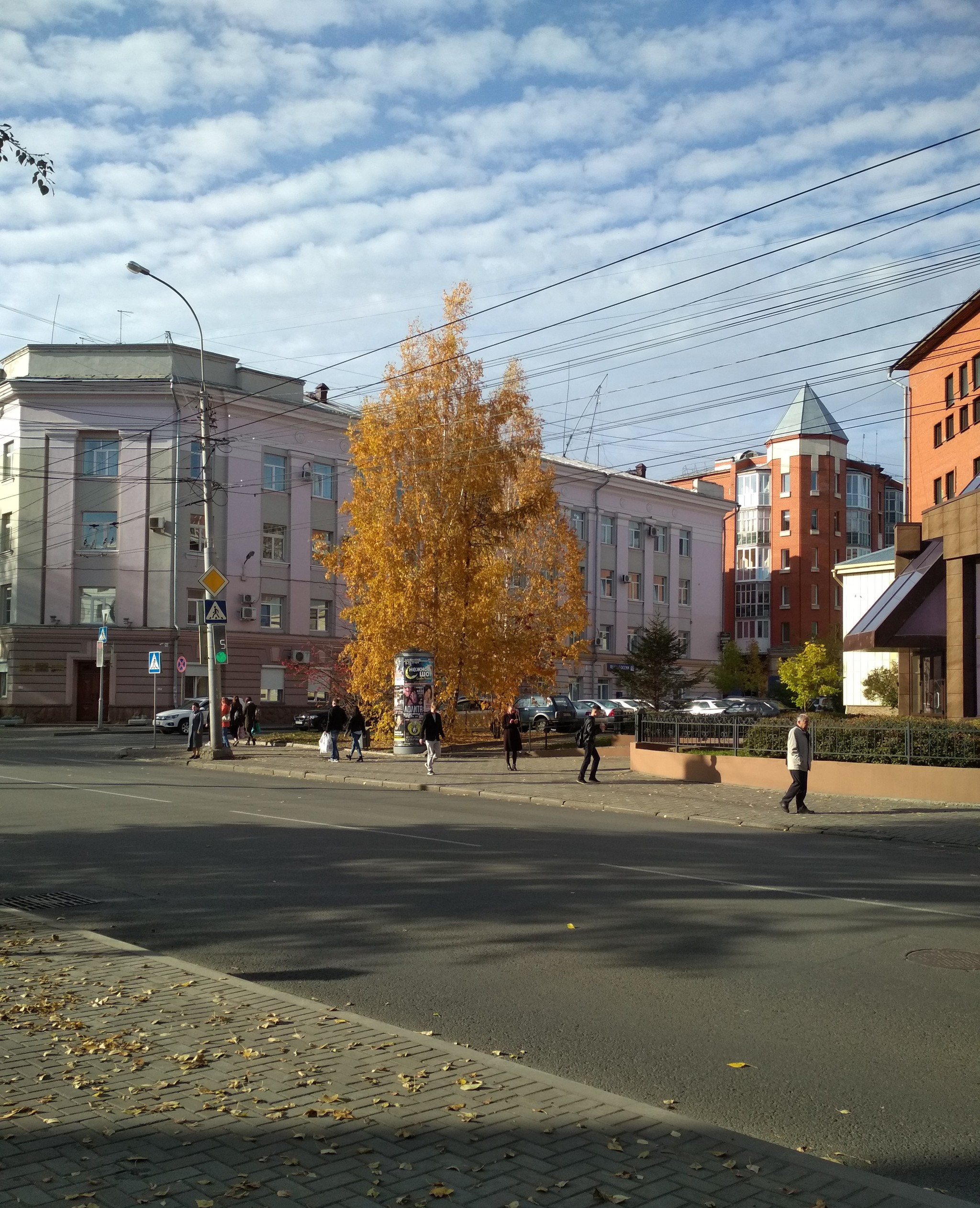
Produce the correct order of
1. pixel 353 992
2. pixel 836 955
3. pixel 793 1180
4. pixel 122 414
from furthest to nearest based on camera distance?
pixel 122 414 < pixel 836 955 < pixel 353 992 < pixel 793 1180

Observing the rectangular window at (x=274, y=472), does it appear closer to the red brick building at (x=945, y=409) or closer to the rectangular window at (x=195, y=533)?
the rectangular window at (x=195, y=533)

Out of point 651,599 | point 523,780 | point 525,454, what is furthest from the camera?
point 651,599

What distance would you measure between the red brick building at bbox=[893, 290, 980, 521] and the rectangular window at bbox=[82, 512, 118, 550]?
1361 inches

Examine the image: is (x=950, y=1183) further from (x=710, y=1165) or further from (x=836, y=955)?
(x=836, y=955)

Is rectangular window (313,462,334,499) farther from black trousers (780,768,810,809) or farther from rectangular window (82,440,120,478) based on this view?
black trousers (780,768,810,809)

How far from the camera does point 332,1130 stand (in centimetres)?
442

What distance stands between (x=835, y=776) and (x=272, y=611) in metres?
36.9

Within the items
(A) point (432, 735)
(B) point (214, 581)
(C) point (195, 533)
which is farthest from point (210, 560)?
(C) point (195, 533)

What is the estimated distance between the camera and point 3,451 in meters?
52.5

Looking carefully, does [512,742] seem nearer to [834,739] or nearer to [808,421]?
[834,739]

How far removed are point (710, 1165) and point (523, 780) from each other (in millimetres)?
19645

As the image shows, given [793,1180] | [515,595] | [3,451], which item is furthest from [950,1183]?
[3,451]

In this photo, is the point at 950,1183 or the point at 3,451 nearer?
the point at 950,1183

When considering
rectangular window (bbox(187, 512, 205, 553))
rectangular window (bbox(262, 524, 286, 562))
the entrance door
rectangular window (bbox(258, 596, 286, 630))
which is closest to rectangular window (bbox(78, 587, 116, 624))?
the entrance door
